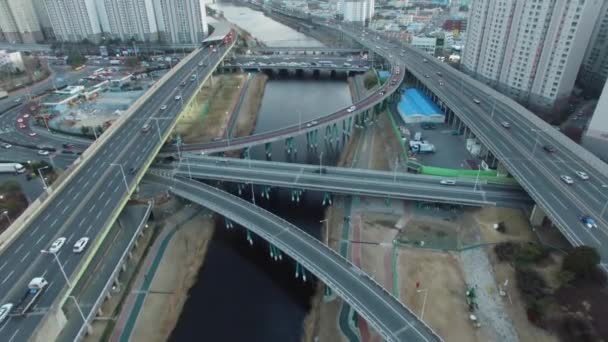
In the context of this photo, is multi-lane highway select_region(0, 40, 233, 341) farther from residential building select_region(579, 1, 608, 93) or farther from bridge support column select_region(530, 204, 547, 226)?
residential building select_region(579, 1, 608, 93)

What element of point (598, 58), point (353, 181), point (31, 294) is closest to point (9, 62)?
point (31, 294)

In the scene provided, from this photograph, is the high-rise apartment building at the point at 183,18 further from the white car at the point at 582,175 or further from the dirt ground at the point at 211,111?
the white car at the point at 582,175

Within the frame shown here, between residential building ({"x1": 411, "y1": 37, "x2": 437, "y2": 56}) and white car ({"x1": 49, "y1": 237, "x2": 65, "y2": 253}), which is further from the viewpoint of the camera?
residential building ({"x1": 411, "y1": 37, "x2": 437, "y2": 56})

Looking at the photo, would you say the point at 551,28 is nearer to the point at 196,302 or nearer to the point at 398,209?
the point at 398,209

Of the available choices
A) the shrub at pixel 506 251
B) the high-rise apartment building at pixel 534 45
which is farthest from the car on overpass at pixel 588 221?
the high-rise apartment building at pixel 534 45

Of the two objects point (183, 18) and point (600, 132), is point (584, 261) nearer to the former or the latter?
point (600, 132)

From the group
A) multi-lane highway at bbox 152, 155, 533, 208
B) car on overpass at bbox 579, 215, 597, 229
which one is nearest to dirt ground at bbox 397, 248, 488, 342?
multi-lane highway at bbox 152, 155, 533, 208
